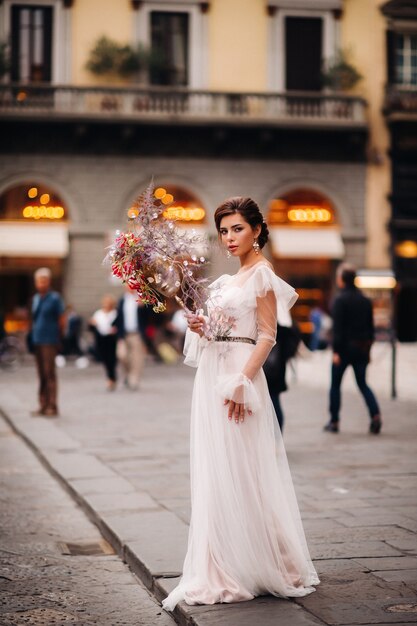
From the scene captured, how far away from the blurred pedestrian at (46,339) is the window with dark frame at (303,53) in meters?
18.0

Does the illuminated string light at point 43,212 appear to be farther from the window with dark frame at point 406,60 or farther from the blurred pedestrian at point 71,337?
the window with dark frame at point 406,60

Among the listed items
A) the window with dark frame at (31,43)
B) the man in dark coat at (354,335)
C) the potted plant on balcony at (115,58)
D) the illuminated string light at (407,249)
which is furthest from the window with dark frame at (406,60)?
the man in dark coat at (354,335)

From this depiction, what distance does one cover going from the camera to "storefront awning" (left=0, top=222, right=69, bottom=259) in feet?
92.0

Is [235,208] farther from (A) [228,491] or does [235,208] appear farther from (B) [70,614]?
(B) [70,614]

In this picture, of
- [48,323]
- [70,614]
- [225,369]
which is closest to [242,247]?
[225,369]

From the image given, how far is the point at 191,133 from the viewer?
2922 centimetres

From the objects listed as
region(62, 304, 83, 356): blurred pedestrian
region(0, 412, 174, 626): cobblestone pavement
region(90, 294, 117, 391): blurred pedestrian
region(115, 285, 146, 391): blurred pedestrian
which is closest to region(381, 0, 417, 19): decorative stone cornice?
region(62, 304, 83, 356): blurred pedestrian

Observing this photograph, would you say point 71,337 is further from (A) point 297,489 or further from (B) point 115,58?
(A) point 297,489

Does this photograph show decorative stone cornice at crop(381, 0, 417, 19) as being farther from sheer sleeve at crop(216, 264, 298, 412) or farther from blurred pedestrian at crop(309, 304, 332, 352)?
sheer sleeve at crop(216, 264, 298, 412)

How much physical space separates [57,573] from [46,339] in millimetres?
7829

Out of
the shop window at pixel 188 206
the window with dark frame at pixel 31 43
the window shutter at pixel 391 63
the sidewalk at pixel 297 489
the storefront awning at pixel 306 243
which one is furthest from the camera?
the window shutter at pixel 391 63

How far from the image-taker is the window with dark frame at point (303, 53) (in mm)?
29875

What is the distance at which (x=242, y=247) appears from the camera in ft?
16.0

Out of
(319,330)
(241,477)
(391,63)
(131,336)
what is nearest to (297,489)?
(241,477)
